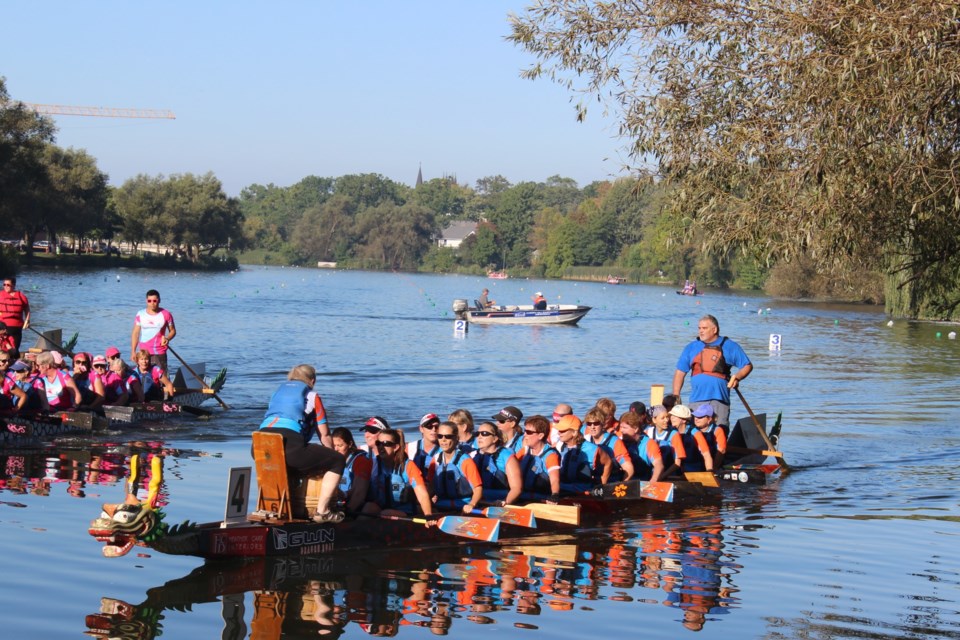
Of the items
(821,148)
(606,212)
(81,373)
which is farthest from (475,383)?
(606,212)

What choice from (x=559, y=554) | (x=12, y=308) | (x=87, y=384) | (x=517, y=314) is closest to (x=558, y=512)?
(x=559, y=554)

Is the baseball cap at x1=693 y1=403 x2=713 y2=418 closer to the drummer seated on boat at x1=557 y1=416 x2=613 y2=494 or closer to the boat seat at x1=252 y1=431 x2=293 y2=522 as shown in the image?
the drummer seated on boat at x1=557 y1=416 x2=613 y2=494

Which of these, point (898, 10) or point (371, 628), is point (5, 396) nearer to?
point (371, 628)

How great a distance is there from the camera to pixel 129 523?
27.8 ft

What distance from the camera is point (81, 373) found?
17406mm

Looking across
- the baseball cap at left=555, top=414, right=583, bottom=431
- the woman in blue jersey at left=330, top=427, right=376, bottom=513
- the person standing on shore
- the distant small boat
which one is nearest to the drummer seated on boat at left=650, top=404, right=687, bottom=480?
the baseball cap at left=555, top=414, right=583, bottom=431

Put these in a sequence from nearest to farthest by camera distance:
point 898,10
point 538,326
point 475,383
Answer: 1. point 898,10
2. point 475,383
3. point 538,326

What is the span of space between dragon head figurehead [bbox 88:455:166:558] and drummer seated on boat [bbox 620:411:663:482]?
6446mm

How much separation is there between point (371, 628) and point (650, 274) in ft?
400

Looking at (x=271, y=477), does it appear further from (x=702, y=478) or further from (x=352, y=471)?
(x=702, y=478)

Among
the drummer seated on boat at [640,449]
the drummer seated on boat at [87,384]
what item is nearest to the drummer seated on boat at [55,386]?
the drummer seated on boat at [87,384]

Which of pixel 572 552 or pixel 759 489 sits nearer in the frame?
pixel 572 552

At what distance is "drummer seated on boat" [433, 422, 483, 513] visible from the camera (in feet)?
36.3

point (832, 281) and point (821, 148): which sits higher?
point (821, 148)
